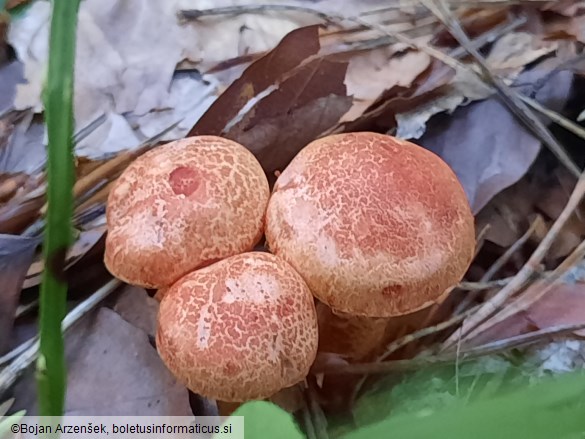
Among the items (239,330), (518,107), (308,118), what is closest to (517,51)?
(518,107)

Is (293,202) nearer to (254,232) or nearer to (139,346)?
(254,232)

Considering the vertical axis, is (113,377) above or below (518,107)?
below

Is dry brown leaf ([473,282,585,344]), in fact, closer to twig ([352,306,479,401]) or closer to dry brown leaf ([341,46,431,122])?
twig ([352,306,479,401])

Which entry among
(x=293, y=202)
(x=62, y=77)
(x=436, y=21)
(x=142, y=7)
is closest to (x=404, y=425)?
(x=62, y=77)

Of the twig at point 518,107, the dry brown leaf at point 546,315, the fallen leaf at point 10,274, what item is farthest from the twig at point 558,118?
the fallen leaf at point 10,274

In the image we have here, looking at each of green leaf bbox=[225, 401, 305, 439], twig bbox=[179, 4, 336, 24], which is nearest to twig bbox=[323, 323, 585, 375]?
green leaf bbox=[225, 401, 305, 439]

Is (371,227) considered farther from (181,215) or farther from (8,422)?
(8,422)
